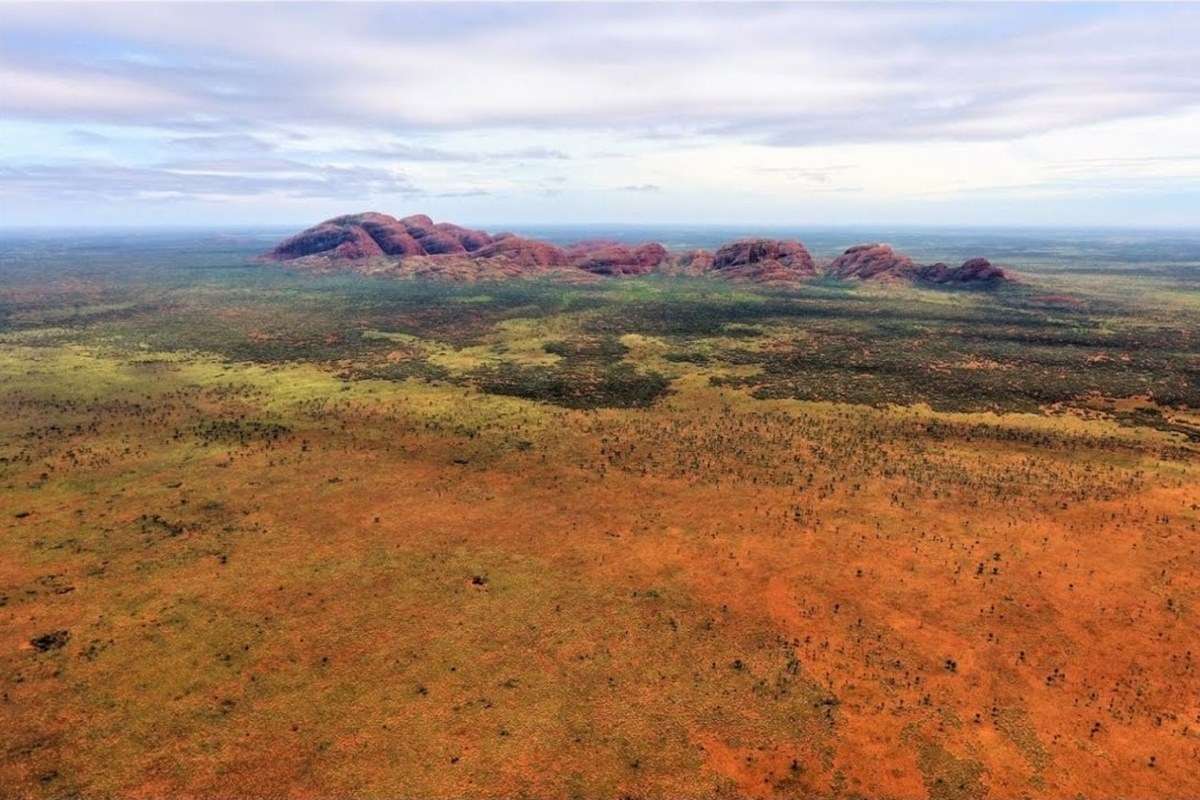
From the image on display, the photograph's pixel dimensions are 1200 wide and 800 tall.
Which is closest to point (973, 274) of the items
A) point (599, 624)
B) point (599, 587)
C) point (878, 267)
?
point (878, 267)

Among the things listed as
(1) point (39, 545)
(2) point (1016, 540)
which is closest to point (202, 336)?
(1) point (39, 545)

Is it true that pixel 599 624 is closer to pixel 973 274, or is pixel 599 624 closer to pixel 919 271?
pixel 973 274

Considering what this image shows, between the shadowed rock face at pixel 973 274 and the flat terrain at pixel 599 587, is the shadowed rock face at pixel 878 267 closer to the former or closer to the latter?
the shadowed rock face at pixel 973 274

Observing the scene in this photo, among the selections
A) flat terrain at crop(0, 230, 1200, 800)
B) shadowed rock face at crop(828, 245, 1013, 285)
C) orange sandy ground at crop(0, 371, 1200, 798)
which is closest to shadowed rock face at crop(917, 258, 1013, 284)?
shadowed rock face at crop(828, 245, 1013, 285)

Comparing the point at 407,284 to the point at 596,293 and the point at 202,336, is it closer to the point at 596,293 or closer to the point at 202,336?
the point at 596,293

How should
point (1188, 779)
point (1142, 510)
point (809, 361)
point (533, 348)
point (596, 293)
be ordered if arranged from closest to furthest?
point (1188, 779), point (1142, 510), point (809, 361), point (533, 348), point (596, 293)

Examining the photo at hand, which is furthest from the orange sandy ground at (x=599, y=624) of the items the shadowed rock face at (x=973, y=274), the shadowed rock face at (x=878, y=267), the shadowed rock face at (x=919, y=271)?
the shadowed rock face at (x=878, y=267)
